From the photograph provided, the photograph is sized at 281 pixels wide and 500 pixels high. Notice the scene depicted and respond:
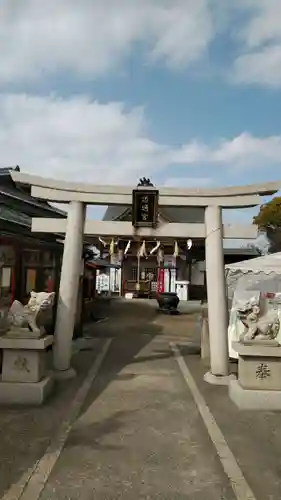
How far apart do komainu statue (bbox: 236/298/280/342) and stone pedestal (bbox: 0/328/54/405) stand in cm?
349

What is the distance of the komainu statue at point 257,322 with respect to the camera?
7547 millimetres

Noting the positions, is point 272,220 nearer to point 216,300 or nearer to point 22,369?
point 216,300

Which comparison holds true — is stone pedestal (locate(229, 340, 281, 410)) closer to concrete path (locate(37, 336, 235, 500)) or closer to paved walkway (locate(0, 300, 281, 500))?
paved walkway (locate(0, 300, 281, 500))

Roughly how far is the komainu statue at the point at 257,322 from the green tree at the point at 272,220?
2281 centimetres

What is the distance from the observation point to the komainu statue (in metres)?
7.55

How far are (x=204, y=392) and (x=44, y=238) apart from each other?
21.7 feet

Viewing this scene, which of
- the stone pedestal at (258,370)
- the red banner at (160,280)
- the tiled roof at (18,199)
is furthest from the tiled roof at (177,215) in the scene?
the stone pedestal at (258,370)

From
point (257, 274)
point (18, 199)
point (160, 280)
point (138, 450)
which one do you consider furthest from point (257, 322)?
point (160, 280)

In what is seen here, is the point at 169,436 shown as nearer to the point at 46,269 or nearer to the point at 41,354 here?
the point at 41,354

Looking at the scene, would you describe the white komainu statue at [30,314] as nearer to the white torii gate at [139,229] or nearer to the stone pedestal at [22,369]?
the stone pedestal at [22,369]

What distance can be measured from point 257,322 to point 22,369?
411 centimetres

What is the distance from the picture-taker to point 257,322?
7668 mm

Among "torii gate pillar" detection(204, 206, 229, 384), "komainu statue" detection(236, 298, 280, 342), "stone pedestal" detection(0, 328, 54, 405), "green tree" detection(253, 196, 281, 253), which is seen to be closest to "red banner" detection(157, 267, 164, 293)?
"green tree" detection(253, 196, 281, 253)

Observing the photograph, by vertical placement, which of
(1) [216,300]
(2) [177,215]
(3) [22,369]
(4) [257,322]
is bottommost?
(3) [22,369]
